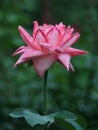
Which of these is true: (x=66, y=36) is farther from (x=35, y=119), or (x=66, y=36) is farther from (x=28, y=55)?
(x=35, y=119)

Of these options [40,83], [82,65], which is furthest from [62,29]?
[82,65]

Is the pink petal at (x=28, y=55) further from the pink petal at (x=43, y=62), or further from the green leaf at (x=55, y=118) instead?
the green leaf at (x=55, y=118)

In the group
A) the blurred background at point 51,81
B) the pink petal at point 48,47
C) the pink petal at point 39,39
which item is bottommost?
the blurred background at point 51,81

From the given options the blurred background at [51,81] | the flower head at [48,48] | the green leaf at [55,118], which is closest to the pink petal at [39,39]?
the flower head at [48,48]

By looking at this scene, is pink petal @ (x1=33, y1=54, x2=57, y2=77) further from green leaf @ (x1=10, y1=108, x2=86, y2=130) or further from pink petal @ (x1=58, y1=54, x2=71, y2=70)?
green leaf @ (x1=10, y1=108, x2=86, y2=130)

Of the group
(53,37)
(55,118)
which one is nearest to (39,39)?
(53,37)

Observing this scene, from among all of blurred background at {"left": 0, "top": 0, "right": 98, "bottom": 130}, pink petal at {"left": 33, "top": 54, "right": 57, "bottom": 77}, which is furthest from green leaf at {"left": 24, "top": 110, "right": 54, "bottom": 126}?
blurred background at {"left": 0, "top": 0, "right": 98, "bottom": 130}
